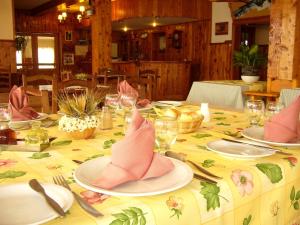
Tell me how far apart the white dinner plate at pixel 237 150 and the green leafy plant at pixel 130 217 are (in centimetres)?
47

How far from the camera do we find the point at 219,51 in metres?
9.09

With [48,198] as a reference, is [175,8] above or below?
above

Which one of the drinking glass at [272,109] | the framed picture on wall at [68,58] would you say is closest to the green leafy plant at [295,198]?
the drinking glass at [272,109]

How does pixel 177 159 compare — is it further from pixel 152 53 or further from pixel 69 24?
pixel 69 24

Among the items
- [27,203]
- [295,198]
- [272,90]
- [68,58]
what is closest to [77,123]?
[27,203]

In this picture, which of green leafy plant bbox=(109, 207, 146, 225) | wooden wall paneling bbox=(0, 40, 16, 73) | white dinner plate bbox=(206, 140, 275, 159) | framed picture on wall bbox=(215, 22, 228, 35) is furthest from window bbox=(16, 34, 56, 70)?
green leafy plant bbox=(109, 207, 146, 225)

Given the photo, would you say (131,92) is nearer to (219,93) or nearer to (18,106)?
(18,106)

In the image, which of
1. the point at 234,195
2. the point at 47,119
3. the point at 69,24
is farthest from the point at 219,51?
the point at 234,195

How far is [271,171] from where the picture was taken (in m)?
1.06

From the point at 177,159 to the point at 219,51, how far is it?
8371 mm

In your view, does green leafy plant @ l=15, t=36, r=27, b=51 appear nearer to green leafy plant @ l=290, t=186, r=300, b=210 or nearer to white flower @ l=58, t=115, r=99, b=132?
white flower @ l=58, t=115, r=99, b=132

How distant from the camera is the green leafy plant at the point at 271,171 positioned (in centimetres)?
105

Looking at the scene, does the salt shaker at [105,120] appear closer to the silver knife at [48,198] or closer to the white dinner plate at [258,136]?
the white dinner plate at [258,136]

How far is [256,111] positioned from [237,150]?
532mm
